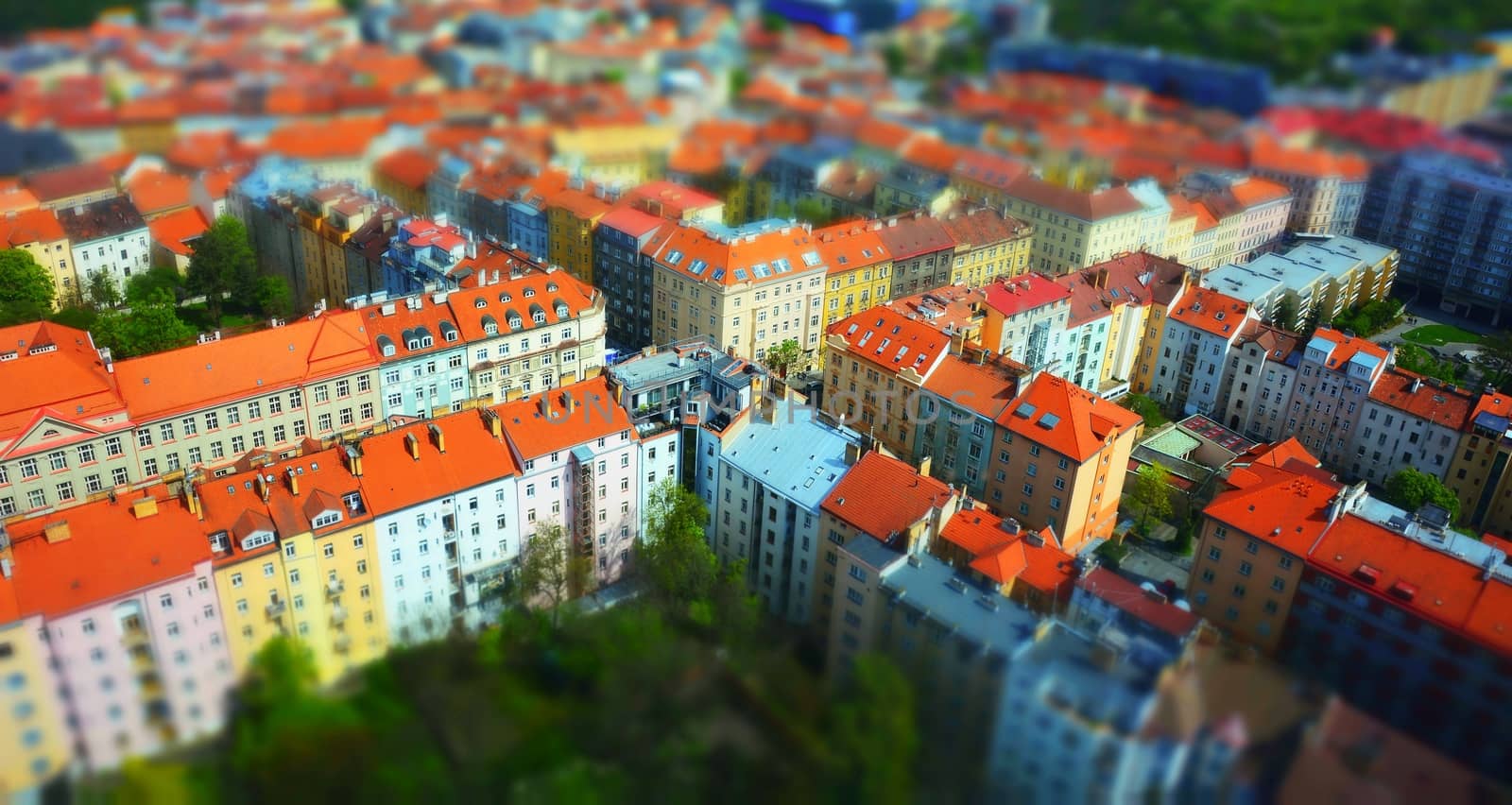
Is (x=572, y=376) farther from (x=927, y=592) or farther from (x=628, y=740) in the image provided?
(x=628, y=740)

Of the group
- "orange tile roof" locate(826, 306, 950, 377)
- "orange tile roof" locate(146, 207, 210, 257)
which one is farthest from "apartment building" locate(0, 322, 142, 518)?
"orange tile roof" locate(826, 306, 950, 377)

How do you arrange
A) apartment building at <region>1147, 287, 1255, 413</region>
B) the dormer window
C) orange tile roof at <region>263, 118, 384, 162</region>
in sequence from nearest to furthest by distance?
the dormer window, apartment building at <region>1147, 287, 1255, 413</region>, orange tile roof at <region>263, 118, 384, 162</region>

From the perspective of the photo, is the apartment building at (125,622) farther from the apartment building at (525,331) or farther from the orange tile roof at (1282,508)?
the orange tile roof at (1282,508)

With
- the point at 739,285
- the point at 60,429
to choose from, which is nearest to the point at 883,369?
the point at 739,285

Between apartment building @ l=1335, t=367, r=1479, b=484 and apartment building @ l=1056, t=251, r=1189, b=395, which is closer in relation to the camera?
apartment building @ l=1335, t=367, r=1479, b=484

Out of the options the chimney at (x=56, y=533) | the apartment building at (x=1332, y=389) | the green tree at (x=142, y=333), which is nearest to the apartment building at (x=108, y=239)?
the green tree at (x=142, y=333)

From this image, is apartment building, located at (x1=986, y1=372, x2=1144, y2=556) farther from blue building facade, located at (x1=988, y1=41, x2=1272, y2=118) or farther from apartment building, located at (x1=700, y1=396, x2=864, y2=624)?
blue building facade, located at (x1=988, y1=41, x2=1272, y2=118)
